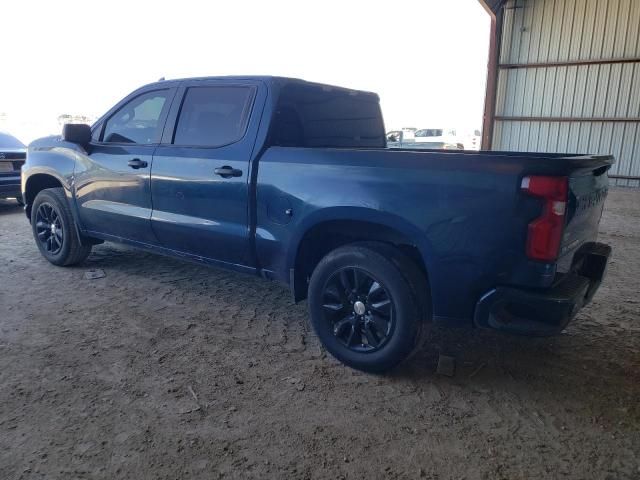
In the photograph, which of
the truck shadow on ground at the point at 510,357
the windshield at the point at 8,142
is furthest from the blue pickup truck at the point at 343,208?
the windshield at the point at 8,142

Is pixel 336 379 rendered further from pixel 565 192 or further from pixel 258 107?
pixel 258 107

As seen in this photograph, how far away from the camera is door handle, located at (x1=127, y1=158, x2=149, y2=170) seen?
154 inches

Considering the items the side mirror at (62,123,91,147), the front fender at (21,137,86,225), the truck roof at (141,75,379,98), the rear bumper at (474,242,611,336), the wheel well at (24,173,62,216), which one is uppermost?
the truck roof at (141,75,379,98)

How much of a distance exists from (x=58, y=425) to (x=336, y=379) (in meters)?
1.48

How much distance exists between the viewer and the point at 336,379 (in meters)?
2.92

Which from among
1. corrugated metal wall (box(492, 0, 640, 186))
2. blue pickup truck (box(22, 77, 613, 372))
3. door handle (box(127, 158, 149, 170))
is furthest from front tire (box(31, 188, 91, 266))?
corrugated metal wall (box(492, 0, 640, 186))

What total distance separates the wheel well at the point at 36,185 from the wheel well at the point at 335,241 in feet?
10.4

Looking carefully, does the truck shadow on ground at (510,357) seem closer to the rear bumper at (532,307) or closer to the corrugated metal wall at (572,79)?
the rear bumper at (532,307)

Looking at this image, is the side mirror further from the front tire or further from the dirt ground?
the dirt ground

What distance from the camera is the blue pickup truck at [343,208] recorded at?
2395mm

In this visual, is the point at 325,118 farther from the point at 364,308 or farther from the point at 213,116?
the point at 364,308

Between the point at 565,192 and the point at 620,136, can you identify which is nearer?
the point at 565,192

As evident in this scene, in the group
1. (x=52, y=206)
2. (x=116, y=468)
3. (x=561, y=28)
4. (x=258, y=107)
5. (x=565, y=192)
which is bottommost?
(x=116, y=468)

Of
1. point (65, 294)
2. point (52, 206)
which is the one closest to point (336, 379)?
point (65, 294)
